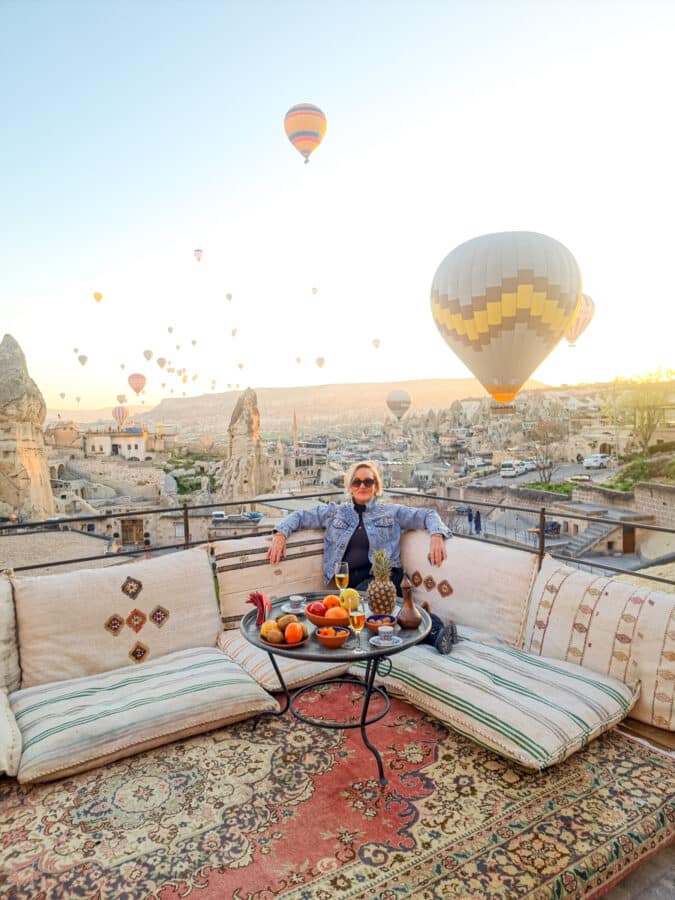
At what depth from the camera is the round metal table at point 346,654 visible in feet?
7.17

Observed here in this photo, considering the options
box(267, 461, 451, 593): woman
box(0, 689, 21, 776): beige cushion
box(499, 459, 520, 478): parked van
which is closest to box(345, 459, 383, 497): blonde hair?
box(267, 461, 451, 593): woman

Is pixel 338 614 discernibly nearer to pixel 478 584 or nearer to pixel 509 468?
pixel 478 584

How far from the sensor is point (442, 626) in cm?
300

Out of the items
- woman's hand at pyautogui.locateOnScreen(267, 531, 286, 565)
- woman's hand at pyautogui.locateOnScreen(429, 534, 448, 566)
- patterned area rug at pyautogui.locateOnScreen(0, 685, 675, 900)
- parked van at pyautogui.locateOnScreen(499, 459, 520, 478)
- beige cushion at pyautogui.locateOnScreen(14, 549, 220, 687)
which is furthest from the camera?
parked van at pyautogui.locateOnScreen(499, 459, 520, 478)

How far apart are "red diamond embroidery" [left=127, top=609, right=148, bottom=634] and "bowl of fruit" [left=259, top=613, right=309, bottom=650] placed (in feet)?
3.27

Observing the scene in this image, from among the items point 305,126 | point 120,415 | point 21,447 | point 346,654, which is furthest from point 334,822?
point 120,415

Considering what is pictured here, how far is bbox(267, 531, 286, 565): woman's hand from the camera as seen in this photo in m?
3.52

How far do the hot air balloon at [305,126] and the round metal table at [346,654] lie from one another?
16058 mm

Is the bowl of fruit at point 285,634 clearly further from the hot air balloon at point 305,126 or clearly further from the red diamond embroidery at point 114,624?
the hot air balloon at point 305,126

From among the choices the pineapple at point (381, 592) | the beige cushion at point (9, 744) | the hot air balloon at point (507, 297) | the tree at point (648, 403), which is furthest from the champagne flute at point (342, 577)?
the tree at point (648, 403)

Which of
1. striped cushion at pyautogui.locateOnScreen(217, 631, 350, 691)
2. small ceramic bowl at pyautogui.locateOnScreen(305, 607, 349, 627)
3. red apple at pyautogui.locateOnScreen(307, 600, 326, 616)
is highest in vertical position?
red apple at pyautogui.locateOnScreen(307, 600, 326, 616)

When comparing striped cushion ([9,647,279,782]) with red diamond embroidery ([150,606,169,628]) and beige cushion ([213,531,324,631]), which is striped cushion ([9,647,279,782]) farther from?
beige cushion ([213,531,324,631])

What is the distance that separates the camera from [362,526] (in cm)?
358

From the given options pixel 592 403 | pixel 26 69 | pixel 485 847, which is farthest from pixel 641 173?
pixel 592 403
